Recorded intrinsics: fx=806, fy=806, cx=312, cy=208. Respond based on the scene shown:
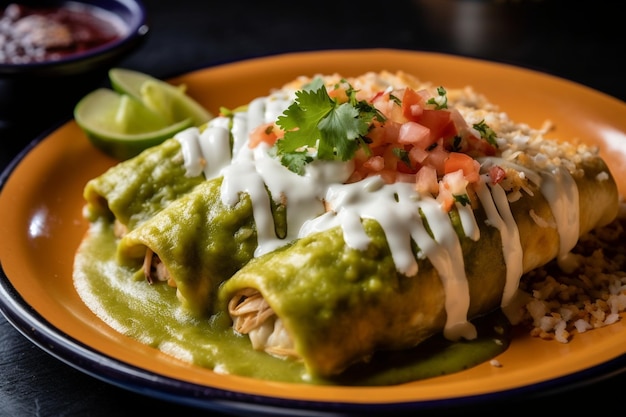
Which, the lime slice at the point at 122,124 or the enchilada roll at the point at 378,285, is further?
the lime slice at the point at 122,124

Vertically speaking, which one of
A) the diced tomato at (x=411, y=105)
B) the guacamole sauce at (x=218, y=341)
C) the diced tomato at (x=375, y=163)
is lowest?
the guacamole sauce at (x=218, y=341)

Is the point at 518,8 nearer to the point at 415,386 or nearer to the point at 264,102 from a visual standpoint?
the point at 264,102

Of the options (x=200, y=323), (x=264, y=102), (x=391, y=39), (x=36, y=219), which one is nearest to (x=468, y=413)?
(x=200, y=323)

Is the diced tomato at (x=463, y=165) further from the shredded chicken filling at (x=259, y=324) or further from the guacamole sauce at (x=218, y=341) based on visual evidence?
the shredded chicken filling at (x=259, y=324)

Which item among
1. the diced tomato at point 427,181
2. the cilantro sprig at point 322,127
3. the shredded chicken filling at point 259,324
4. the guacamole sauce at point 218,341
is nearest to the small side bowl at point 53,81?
the guacamole sauce at point 218,341

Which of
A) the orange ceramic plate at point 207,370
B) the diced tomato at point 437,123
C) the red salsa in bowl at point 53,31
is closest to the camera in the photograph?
the orange ceramic plate at point 207,370

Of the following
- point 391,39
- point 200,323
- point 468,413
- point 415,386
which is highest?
point 468,413

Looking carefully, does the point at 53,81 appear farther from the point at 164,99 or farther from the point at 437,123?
the point at 437,123
